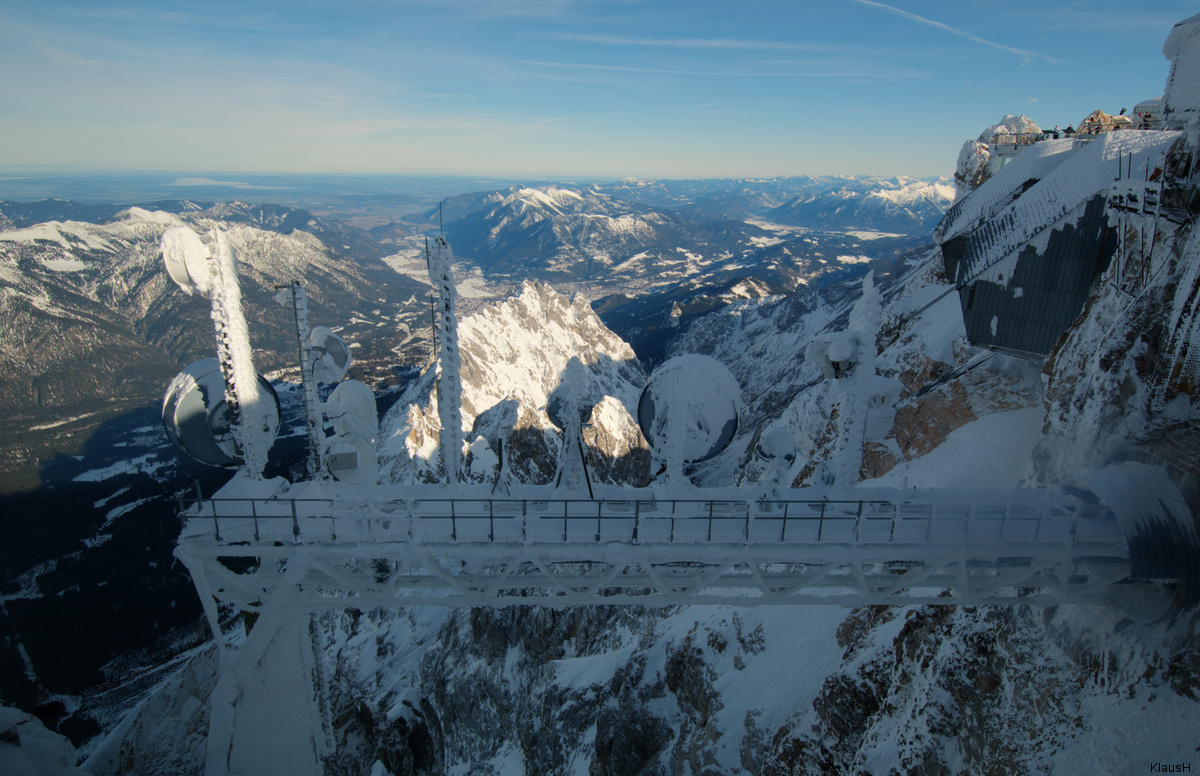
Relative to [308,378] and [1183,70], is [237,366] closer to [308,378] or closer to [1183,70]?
[308,378]

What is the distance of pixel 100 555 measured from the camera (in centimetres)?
8981

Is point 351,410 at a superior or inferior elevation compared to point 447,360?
inferior

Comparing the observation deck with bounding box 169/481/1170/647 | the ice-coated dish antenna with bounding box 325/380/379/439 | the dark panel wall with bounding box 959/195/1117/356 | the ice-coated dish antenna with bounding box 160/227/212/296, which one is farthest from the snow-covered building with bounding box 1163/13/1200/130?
the ice-coated dish antenna with bounding box 160/227/212/296

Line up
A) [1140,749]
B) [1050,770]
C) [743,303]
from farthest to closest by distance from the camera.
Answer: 1. [743,303]
2. [1050,770]
3. [1140,749]

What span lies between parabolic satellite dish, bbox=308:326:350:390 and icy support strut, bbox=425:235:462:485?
2.63 meters

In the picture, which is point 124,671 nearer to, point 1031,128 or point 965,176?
point 965,176

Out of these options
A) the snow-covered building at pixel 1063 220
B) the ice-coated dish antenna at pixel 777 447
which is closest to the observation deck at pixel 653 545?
the ice-coated dish antenna at pixel 777 447

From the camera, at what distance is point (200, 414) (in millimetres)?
13398

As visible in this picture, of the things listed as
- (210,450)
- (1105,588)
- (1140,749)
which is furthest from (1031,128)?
(210,450)

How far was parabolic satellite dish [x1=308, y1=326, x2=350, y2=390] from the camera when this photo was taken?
45.7 feet

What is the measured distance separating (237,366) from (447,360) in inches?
202

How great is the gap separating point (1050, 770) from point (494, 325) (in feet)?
317

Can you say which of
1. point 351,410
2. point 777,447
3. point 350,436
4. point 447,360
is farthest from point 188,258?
point 777,447

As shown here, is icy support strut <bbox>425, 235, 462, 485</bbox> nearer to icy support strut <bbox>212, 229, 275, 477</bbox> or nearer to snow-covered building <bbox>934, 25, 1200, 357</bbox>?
icy support strut <bbox>212, 229, 275, 477</bbox>
